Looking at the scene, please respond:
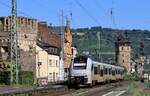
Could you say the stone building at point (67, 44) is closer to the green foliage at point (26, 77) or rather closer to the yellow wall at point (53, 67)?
the yellow wall at point (53, 67)

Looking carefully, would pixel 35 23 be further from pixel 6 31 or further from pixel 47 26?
pixel 47 26

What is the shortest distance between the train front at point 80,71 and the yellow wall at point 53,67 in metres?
43.5

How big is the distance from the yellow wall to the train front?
4354 cm

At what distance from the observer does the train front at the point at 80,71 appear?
57062mm

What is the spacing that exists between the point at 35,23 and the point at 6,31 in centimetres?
583

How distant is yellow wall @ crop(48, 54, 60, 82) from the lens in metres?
103

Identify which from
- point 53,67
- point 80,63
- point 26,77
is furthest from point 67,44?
point 80,63

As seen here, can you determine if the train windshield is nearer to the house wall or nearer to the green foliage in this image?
the green foliage

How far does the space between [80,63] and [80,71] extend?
913mm

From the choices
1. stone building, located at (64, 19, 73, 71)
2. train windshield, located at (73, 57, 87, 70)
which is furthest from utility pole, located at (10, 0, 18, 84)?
stone building, located at (64, 19, 73, 71)

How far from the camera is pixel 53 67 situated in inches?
4183

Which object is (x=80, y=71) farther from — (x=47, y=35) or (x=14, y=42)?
(x=47, y=35)

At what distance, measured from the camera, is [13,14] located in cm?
5225

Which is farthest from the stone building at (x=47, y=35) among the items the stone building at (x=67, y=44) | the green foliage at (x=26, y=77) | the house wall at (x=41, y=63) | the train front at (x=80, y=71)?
the train front at (x=80, y=71)
